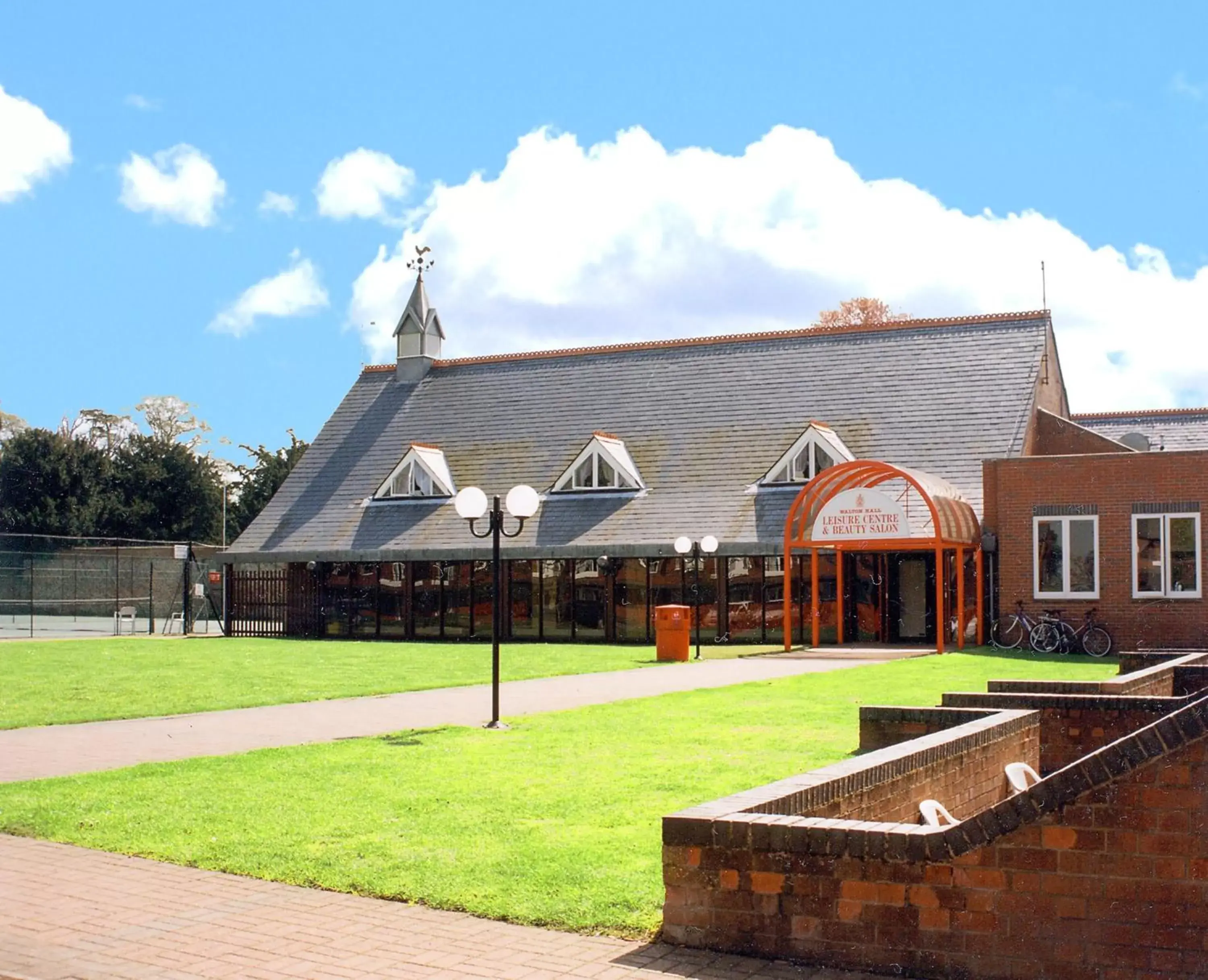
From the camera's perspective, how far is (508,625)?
1431 inches

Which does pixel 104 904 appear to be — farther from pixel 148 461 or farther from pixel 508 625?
pixel 148 461

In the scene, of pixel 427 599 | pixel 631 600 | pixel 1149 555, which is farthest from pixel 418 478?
pixel 1149 555

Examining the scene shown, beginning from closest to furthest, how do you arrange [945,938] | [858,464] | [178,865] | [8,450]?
1. [945,938]
2. [178,865]
3. [858,464]
4. [8,450]

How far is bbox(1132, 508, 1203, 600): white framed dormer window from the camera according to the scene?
89.9 feet

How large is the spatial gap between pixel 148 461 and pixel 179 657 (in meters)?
52.3

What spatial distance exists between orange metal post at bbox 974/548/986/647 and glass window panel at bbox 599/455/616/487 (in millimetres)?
10913

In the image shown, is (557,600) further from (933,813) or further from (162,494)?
(162,494)

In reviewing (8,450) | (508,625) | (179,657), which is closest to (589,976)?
(179,657)

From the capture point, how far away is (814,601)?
31.1 m

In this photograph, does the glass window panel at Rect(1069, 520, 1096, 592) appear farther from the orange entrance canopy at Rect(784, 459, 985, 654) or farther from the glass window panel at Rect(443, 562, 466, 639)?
the glass window panel at Rect(443, 562, 466, 639)

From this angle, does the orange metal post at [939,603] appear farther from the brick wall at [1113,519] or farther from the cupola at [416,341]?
the cupola at [416,341]

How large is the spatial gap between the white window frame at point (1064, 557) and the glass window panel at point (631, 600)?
10.0 meters

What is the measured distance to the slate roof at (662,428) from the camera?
113ft

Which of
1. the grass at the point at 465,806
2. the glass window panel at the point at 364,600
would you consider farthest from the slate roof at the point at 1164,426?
the grass at the point at 465,806
